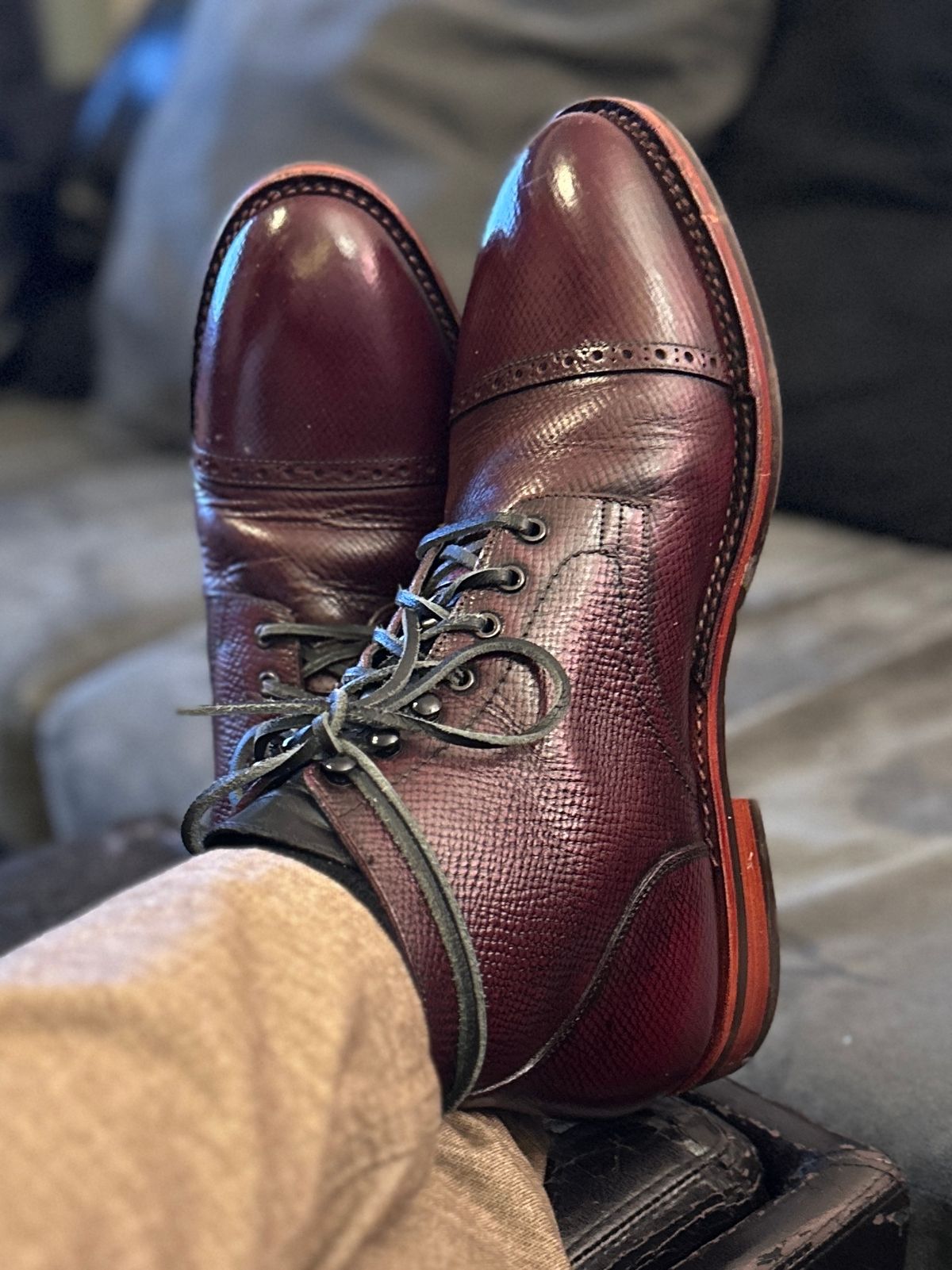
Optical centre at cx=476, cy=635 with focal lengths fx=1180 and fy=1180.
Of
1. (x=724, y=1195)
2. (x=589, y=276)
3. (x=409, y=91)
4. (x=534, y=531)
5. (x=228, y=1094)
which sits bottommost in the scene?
(x=724, y=1195)

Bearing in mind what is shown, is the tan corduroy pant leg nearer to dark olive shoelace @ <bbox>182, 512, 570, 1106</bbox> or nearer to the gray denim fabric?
dark olive shoelace @ <bbox>182, 512, 570, 1106</bbox>

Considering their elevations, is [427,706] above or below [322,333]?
below

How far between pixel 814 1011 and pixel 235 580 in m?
0.43

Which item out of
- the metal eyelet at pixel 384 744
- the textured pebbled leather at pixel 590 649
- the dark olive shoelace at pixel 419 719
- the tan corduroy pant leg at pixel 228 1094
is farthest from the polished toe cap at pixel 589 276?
the tan corduroy pant leg at pixel 228 1094

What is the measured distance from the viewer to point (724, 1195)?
0.54 m

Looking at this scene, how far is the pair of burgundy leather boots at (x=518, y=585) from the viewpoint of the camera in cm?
53

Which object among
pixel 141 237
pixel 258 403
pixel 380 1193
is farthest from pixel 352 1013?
pixel 141 237

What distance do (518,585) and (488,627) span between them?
1.1 inches

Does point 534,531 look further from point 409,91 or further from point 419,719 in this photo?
point 409,91

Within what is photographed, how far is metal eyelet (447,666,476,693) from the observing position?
0.57 metres

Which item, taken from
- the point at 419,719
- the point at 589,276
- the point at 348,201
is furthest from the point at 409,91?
the point at 419,719

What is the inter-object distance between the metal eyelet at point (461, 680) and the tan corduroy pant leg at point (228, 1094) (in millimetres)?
135

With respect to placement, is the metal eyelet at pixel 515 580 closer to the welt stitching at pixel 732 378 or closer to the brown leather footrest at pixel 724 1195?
the welt stitching at pixel 732 378

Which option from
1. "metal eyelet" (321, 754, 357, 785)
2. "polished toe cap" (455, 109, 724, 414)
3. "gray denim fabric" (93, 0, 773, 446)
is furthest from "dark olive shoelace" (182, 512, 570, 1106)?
"gray denim fabric" (93, 0, 773, 446)
